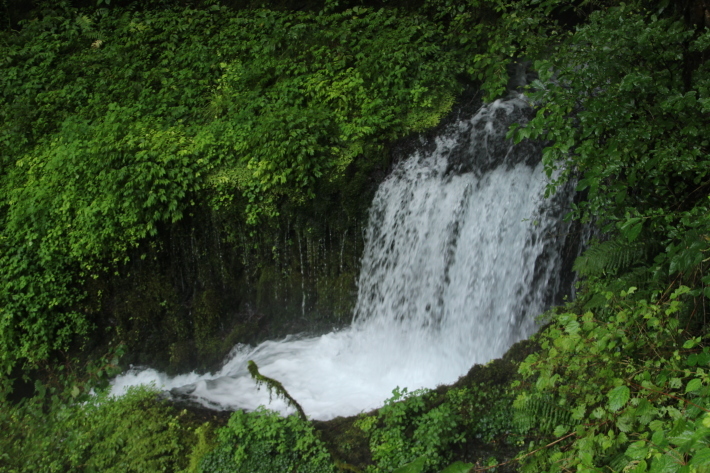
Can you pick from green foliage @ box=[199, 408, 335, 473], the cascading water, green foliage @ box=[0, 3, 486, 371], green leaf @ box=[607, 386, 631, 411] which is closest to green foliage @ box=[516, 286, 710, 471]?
green leaf @ box=[607, 386, 631, 411]

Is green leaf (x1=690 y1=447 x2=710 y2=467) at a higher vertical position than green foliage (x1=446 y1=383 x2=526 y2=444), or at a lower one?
higher

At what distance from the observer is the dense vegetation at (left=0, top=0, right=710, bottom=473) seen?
301 centimetres

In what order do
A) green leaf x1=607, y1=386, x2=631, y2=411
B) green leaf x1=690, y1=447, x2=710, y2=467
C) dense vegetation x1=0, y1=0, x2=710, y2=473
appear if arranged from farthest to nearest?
dense vegetation x1=0, y1=0, x2=710, y2=473 → green leaf x1=607, y1=386, x2=631, y2=411 → green leaf x1=690, y1=447, x2=710, y2=467

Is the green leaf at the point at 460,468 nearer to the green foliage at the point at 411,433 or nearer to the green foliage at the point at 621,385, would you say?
the green foliage at the point at 621,385

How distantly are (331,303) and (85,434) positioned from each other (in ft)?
10.7

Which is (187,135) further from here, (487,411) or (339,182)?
(487,411)

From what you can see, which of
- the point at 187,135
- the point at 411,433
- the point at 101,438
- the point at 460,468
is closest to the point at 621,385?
the point at 460,468

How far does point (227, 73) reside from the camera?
825 cm

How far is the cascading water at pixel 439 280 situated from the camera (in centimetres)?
562

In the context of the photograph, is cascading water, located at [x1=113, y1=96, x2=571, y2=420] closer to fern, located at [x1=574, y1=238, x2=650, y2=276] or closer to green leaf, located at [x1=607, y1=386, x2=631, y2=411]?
fern, located at [x1=574, y1=238, x2=650, y2=276]

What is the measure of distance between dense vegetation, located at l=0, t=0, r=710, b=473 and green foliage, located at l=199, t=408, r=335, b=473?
0.07 feet

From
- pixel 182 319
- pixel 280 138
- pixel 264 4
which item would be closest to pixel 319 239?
pixel 280 138

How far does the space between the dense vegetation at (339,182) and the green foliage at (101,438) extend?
0.03m

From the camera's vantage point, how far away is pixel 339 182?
262 inches
